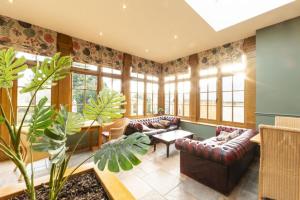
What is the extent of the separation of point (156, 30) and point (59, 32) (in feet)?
7.80

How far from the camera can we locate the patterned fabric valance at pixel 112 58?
418cm

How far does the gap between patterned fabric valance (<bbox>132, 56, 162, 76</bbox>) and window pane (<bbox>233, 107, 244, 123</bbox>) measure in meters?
3.19

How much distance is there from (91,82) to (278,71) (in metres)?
4.60

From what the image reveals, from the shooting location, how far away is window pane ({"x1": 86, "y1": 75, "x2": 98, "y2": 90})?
3986 millimetres

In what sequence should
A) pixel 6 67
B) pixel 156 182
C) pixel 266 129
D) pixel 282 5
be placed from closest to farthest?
pixel 6 67 → pixel 266 129 → pixel 156 182 → pixel 282 5

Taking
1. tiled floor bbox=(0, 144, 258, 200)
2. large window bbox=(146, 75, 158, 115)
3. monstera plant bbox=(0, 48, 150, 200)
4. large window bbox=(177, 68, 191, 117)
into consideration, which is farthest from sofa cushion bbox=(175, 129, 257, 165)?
large window bbox=(146, 75, 158, 115)

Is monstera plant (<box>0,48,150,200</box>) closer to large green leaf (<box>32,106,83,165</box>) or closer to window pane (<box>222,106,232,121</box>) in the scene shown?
large green leaf (<box>32,106,83,165</box>)

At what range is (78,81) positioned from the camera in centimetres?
381

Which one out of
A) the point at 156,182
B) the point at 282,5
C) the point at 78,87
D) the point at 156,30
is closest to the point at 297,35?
the point at 282,5

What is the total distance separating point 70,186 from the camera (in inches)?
37.8

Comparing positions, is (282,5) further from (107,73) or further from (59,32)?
(59,32)

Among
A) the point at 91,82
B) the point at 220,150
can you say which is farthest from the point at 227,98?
the point at 91,82

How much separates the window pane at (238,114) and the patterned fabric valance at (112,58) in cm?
377

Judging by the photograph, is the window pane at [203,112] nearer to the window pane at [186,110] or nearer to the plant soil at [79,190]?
the window pane at [186,110]
